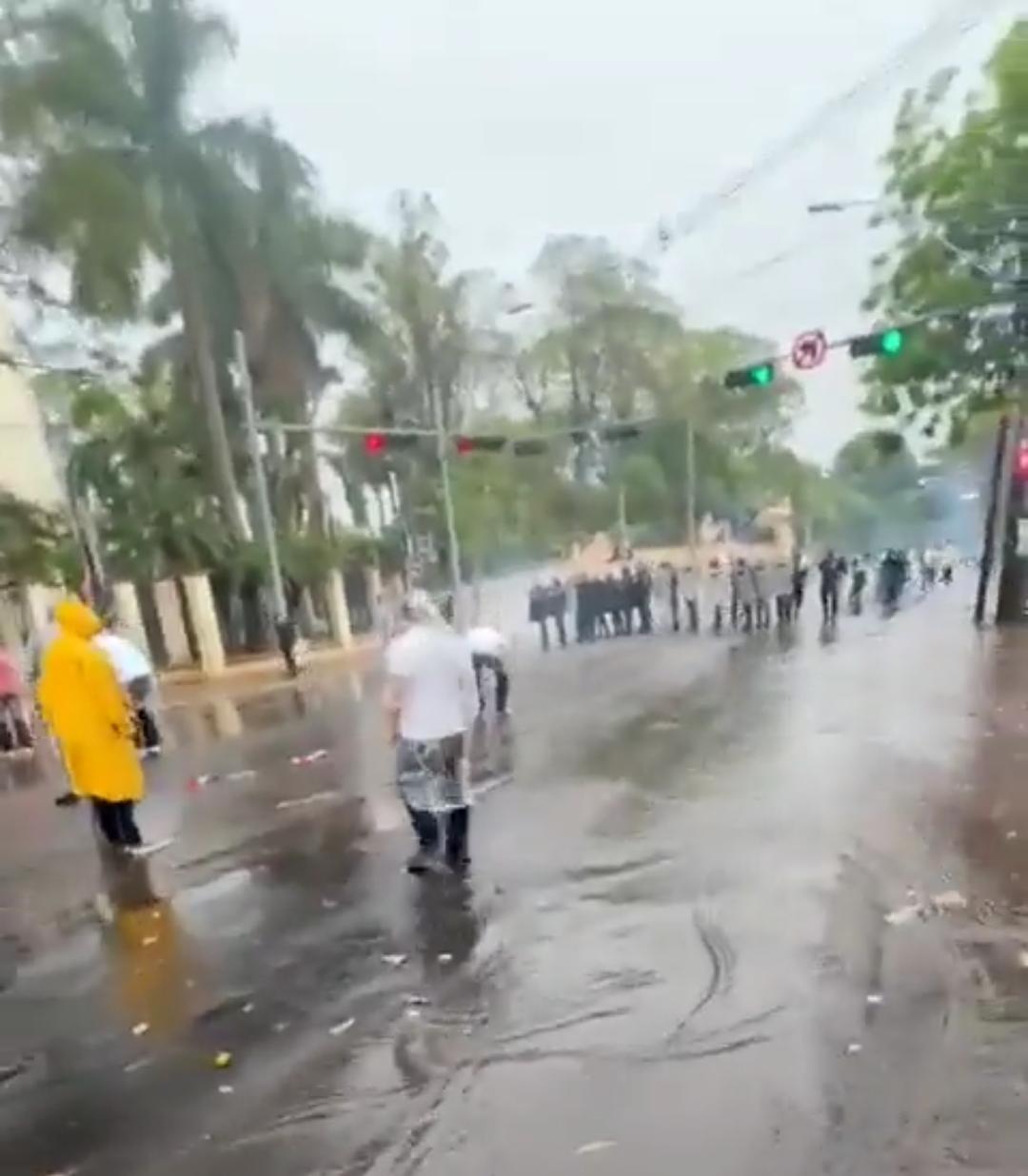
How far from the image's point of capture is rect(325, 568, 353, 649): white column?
36.0m

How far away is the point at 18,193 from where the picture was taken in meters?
28.0

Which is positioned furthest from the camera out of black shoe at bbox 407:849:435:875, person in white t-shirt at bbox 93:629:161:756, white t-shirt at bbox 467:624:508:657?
white t-shirt at bbox 467:624:508:657

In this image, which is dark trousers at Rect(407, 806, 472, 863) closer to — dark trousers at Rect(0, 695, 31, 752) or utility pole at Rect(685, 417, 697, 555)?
dark trousers at Rect(0, 695, 31, 752)

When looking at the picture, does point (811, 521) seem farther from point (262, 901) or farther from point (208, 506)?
point (262, 901)

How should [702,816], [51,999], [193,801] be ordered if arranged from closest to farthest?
[51,999] < [702,816] < [193,801]

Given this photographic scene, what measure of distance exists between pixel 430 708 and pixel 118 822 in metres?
2.65

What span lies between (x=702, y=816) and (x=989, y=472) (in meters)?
24.6

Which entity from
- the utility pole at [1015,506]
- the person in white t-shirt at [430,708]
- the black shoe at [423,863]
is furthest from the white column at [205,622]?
the person in white t-shirt at [430,708]

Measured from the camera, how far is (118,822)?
9.11m

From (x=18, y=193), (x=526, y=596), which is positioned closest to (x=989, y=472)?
(x=526, y=596)

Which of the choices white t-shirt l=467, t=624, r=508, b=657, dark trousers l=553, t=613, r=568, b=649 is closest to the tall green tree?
dark trousers l=553, t=613, r=568, b=649

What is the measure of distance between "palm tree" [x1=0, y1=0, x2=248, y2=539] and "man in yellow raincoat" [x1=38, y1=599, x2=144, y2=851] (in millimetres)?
20650

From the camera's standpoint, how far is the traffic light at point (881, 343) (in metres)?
20.7

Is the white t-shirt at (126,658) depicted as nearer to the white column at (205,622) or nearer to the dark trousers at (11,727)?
the dark trousers at (11,727)
